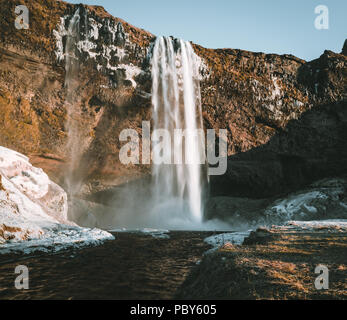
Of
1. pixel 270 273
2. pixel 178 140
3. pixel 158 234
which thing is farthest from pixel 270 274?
pixel 178 140

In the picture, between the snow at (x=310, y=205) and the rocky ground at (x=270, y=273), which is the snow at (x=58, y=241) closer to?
the rocky ground at (x=270, y=273)

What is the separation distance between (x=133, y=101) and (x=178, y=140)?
361 inches

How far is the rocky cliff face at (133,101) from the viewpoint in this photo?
35.2 meters

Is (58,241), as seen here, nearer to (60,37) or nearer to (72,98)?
(72,98)

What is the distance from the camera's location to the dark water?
8.59 m

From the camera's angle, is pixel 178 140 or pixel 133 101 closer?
pixel 133 101

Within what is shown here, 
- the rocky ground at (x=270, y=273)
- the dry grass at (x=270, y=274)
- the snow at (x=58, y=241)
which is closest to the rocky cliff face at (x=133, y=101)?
the snow at (x=58, y=241)

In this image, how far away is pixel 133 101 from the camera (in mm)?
41031

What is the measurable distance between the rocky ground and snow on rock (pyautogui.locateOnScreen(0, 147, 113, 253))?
11378mm

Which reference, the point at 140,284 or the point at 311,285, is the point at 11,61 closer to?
the point at 140,284

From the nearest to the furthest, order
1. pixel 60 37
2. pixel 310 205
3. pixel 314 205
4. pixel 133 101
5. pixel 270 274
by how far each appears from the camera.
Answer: pixel 270 274, pixel 60 37, pixel 314 205, pixel 310 205, pixel 133 101

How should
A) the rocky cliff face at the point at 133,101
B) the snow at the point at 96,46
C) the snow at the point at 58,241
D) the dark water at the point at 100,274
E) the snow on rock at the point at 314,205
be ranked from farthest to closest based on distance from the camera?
the snow on rock at the point at 314,205, the snow at the point at 96,46, the rocky cliff face at the point at 133,101, the snow at the point at 58,241, the dark water at the point at 100,274

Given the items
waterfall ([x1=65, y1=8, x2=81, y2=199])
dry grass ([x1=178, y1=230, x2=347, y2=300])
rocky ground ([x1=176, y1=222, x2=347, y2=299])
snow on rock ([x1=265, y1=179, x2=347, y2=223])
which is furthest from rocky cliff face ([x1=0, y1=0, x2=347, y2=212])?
dry grass ([x1=178, y1=230, x2=347, y2=300])

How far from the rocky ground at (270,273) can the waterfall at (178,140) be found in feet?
107
